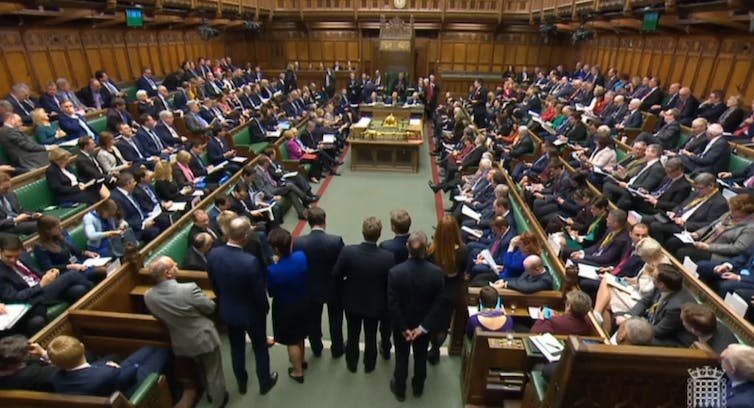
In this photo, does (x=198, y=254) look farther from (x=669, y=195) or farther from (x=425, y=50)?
(x=425, y=50)

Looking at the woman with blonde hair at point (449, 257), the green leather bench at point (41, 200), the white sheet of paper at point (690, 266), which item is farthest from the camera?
the green leather bench at point (41, 200)

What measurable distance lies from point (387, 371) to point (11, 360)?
2.53 meters

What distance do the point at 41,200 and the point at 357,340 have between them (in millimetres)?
4341

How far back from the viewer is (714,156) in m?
5.62

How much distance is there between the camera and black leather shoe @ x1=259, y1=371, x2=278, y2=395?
10.8 feet

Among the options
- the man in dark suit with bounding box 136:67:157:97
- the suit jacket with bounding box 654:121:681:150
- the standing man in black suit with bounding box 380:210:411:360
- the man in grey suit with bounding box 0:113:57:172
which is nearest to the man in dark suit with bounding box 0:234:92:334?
the man in grey suit with bounding box 0:113:57:172

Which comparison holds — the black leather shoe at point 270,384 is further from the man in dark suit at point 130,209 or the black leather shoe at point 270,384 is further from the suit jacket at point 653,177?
the suit jacket at point 653,177

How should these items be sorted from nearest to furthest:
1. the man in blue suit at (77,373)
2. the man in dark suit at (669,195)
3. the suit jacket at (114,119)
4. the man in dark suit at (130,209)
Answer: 1. the man in blue suit at (77,373)
2. the man in dark suit at (130,209)
3. the man in dark suit at (669,195)
4. the suit jacket at (114,119)

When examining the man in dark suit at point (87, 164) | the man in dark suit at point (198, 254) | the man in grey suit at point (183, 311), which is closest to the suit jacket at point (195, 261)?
the man in dark suit at point (198, 254)

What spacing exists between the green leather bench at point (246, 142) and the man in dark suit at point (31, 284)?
4693 mm

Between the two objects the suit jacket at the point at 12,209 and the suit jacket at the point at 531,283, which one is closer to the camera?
the suit jacket at the point at 531,283

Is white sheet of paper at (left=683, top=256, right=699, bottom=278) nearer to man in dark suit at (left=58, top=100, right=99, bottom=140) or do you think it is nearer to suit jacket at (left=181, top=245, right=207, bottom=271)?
suit jacket at (left=181, top=245, right=207, bottom=271)

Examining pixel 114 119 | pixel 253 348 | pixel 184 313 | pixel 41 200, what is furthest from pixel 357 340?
pixel 114 119

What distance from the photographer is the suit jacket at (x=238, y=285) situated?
279cm
